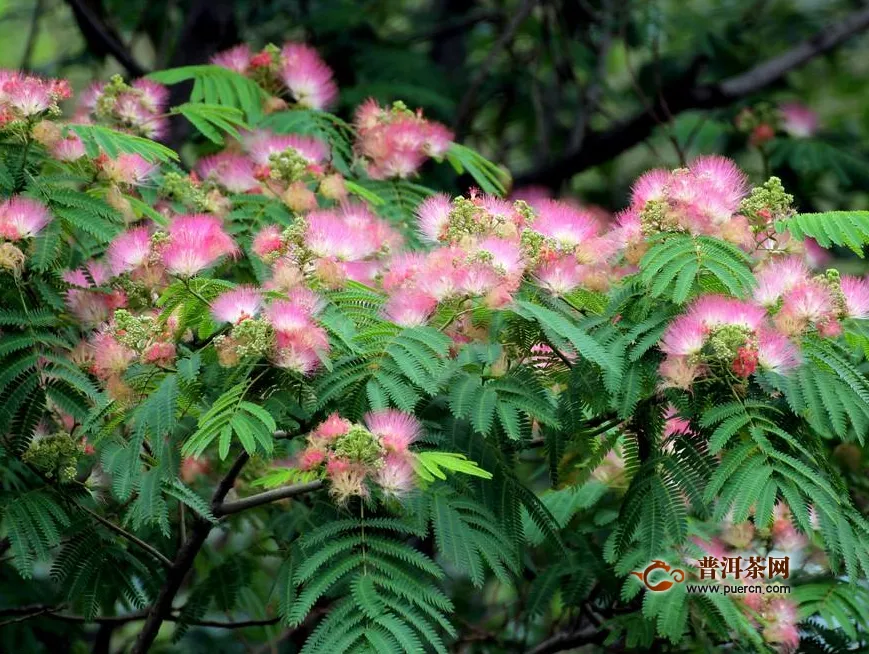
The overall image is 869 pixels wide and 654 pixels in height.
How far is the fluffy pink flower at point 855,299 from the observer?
3758 mm

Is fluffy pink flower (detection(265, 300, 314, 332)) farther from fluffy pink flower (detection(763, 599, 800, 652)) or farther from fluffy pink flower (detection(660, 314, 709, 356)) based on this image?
fluffy pink flower (detection(763, 599, 800, 652))

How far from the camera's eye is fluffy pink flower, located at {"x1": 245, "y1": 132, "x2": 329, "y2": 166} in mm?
4941

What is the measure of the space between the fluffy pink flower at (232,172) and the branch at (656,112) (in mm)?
2836

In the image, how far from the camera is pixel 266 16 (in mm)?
8203

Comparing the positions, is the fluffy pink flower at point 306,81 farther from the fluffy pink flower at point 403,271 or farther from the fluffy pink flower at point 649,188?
the fluffy pink flower at point 649,188

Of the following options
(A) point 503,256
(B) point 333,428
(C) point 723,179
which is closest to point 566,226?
(A) point 503,256

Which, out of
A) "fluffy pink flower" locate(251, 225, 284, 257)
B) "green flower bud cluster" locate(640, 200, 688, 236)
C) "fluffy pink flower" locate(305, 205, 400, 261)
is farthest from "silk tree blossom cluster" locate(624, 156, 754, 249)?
"fluffy pink flower" locate(251, 225, 284, 257)

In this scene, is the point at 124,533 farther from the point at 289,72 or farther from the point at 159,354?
the point at 289,72

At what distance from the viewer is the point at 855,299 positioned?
12.4 ft

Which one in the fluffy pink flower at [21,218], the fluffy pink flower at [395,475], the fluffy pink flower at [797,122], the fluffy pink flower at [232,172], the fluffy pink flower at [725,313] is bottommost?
the fluffy pink flower at [395,475]

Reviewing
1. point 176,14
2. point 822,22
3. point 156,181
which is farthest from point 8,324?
point 822,22

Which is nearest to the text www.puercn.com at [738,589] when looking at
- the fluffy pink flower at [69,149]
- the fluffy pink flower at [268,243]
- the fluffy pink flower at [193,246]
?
the fluffy pink flower at [268,243]

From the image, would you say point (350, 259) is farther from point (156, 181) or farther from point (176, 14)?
point (176, 14)

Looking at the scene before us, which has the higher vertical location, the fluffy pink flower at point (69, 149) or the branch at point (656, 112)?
the branch at point (656, 112)
